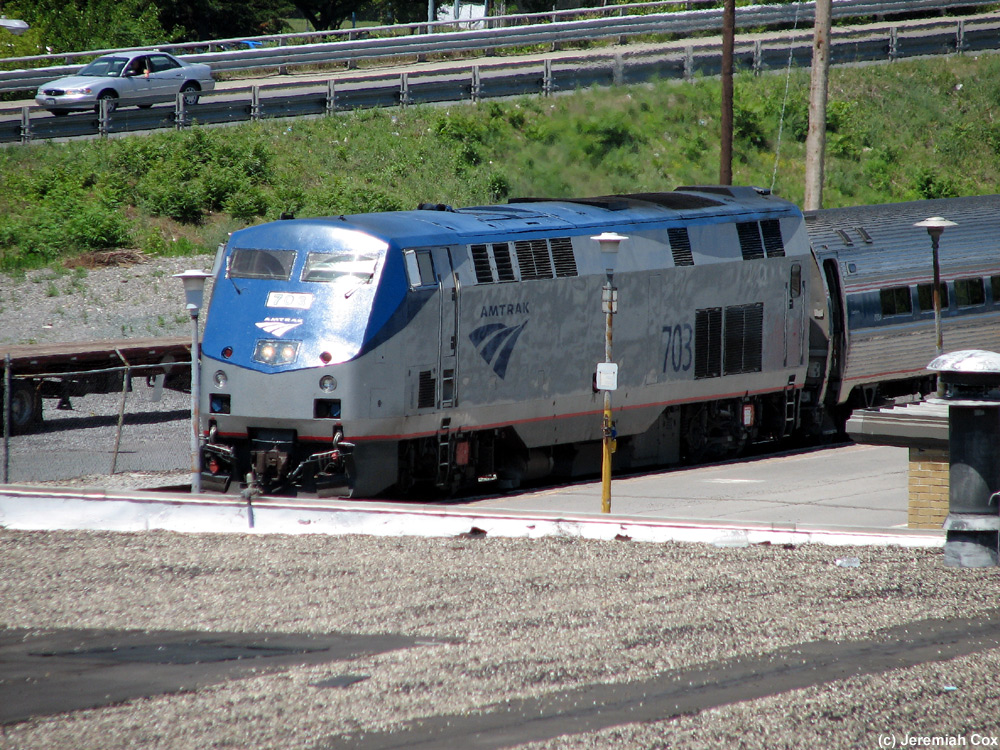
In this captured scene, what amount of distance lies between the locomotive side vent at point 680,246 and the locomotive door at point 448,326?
14.1 feet

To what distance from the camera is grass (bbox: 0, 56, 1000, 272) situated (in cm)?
3173

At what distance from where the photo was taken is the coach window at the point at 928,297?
80.9ft

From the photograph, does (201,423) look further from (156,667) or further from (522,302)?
(156,667)

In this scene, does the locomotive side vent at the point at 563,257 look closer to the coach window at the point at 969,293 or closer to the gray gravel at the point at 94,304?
the coach window at the point at 969,293

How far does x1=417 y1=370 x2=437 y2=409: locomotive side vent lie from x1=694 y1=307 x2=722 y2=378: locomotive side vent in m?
5.28

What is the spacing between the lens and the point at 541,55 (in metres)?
42.5

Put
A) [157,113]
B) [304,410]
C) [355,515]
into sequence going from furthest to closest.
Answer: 1. [157,113]
2. [304,410]
3. [355,515]

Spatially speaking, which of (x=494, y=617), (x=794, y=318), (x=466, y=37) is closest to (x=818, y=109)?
(x=794, y=318)

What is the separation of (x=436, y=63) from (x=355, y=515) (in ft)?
106

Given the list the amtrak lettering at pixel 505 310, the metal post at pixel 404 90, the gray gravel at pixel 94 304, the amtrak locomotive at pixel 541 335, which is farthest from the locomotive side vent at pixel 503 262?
the metal post at pixel 404 90

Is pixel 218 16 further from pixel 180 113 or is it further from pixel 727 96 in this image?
pixel 727 96

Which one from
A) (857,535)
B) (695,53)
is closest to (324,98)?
(695,53)

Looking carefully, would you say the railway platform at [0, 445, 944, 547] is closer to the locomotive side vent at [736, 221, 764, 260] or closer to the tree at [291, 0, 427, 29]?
the locomotive side vent at [736, 221, 764, 260]

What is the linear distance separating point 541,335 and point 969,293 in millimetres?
10953
